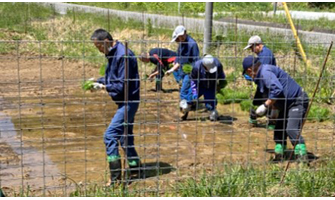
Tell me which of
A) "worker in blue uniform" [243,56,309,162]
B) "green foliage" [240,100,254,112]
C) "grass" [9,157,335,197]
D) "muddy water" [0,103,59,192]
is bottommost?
"muddy water" [0,103,59,192]

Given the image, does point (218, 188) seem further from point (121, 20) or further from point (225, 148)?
point (121, 20)

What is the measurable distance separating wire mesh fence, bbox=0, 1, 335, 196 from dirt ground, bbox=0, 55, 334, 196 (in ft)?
0.06

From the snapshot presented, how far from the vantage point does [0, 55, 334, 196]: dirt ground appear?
5469 mm

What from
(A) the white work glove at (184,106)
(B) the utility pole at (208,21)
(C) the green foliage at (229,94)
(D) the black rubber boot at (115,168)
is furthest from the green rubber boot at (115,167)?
(B) the utility pole at (208,21)

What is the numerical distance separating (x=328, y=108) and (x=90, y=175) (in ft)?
14.8

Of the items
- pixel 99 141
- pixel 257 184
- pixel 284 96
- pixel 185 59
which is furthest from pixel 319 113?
pixel 257 184

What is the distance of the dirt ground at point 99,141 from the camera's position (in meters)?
5.47

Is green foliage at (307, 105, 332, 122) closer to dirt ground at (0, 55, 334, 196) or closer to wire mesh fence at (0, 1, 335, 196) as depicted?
wire mesh fence at (0, 1, 335, 196)

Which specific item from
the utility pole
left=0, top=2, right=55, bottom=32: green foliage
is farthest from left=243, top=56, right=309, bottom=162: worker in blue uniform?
left=0, top=2, right=55, bottom=32: green foliage

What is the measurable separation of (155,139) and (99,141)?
80cm

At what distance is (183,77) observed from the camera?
9188mm

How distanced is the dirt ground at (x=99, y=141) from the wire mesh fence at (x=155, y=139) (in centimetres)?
2

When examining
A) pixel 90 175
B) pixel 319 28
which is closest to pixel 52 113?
pixel 90 175

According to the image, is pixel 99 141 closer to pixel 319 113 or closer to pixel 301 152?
pixel 301 152
